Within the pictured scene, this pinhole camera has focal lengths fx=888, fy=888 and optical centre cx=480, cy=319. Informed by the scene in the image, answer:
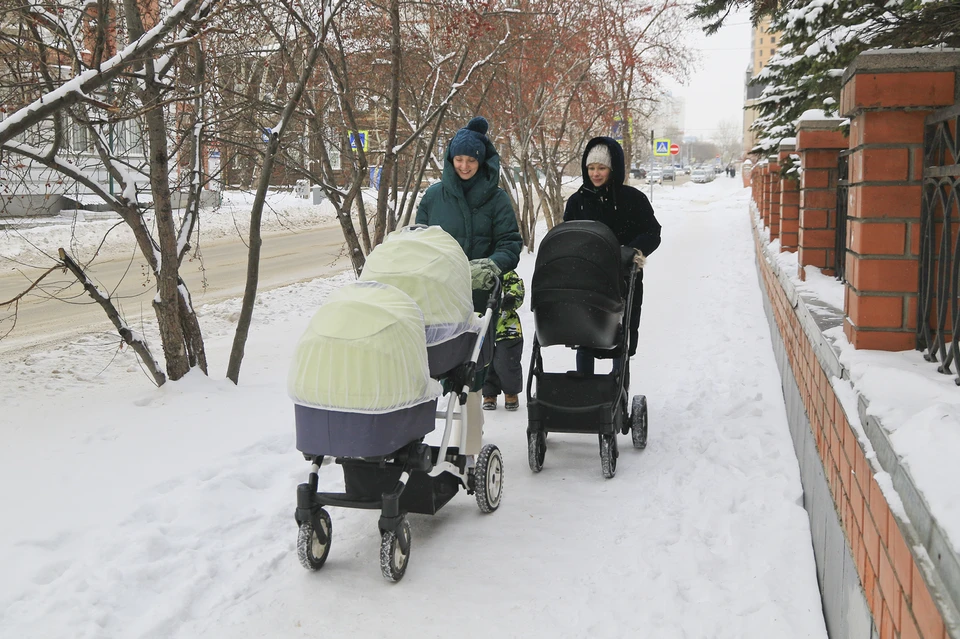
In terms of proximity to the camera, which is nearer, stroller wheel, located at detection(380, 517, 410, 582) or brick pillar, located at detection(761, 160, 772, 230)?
stroller wheel, located at detection(380, 517, 410, 582)

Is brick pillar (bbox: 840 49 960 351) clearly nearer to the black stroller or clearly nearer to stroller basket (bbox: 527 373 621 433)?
the black stroller

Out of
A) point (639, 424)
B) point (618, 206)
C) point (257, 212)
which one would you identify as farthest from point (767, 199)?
point (639, 424)

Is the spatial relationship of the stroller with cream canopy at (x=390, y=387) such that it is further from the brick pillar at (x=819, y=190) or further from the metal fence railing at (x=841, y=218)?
the brick pillar at (x=819, y=190)

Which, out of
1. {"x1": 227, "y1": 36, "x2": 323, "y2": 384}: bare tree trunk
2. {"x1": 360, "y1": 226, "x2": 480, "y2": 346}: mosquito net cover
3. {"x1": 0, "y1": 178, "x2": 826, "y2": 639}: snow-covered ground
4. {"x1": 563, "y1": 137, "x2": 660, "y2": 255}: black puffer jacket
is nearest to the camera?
{"x1": 0, "y1": 178, "x2": 826, "y2": 639}: snow-covered ground

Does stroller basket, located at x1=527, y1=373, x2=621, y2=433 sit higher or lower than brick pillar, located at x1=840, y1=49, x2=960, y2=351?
lower

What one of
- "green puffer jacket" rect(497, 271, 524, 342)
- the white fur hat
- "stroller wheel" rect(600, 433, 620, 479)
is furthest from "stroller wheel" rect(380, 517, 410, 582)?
the white fur hat

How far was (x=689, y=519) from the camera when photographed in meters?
4.27

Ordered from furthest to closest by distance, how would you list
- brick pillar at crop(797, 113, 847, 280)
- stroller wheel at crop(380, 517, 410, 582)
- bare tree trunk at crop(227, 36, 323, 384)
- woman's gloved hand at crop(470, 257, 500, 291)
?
bare tree trunk at crop(227, 36, 323, 384) → brick pillar at crop(797, 113, 847, 280) → woman's gloved hand at crop(470, 257, 500, 291) → stroller wheel at crop(380, 517, 410, 582)

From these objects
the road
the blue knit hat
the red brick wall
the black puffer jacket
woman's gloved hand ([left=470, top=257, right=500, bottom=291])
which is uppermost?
the blue knit hat

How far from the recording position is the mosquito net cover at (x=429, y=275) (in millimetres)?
3973

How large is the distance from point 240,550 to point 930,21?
4395 mm

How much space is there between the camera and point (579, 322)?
490 centimetres

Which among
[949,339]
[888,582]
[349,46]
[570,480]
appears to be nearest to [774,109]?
[349,46]

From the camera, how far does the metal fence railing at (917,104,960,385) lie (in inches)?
112
